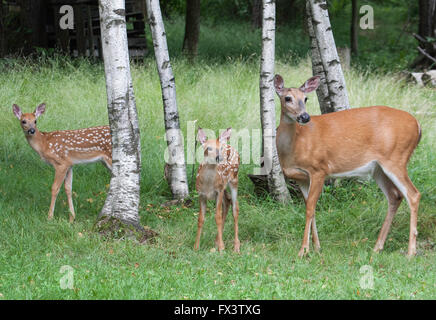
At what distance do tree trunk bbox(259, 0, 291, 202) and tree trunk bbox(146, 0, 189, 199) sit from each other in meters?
1.22

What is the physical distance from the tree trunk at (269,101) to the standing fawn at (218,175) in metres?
1.07

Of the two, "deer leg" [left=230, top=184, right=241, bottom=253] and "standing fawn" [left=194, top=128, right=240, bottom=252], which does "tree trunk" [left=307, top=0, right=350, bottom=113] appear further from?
"deer leg" [left=230, top=184, right=241, bottom=253]

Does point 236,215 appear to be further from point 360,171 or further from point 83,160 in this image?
point 83,160

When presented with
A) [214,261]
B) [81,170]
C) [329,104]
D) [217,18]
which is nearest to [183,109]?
[81,170]

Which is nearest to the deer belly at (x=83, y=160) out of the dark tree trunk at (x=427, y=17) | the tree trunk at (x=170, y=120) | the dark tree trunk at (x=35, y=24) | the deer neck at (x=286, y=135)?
the tree trunk at (x=170, y=120)

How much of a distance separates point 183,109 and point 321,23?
13.6 ft

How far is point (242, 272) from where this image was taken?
18.9 feet

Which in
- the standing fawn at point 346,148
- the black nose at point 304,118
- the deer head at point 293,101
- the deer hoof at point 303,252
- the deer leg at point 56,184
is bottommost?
the deer hoof at point 303,252

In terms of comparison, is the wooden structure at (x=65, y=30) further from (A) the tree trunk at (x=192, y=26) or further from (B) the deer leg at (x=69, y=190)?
(B) the deer leg at (x=69, y=190)

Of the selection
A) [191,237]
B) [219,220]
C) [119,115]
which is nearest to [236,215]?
[219,220]

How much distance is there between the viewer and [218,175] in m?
6.60

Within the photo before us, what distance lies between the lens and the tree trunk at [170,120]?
331 inches

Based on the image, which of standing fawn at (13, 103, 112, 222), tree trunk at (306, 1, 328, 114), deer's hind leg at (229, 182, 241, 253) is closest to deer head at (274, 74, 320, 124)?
deer's hind leg at (229, 182, 241, 253)

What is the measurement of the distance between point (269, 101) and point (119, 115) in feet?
6.29
